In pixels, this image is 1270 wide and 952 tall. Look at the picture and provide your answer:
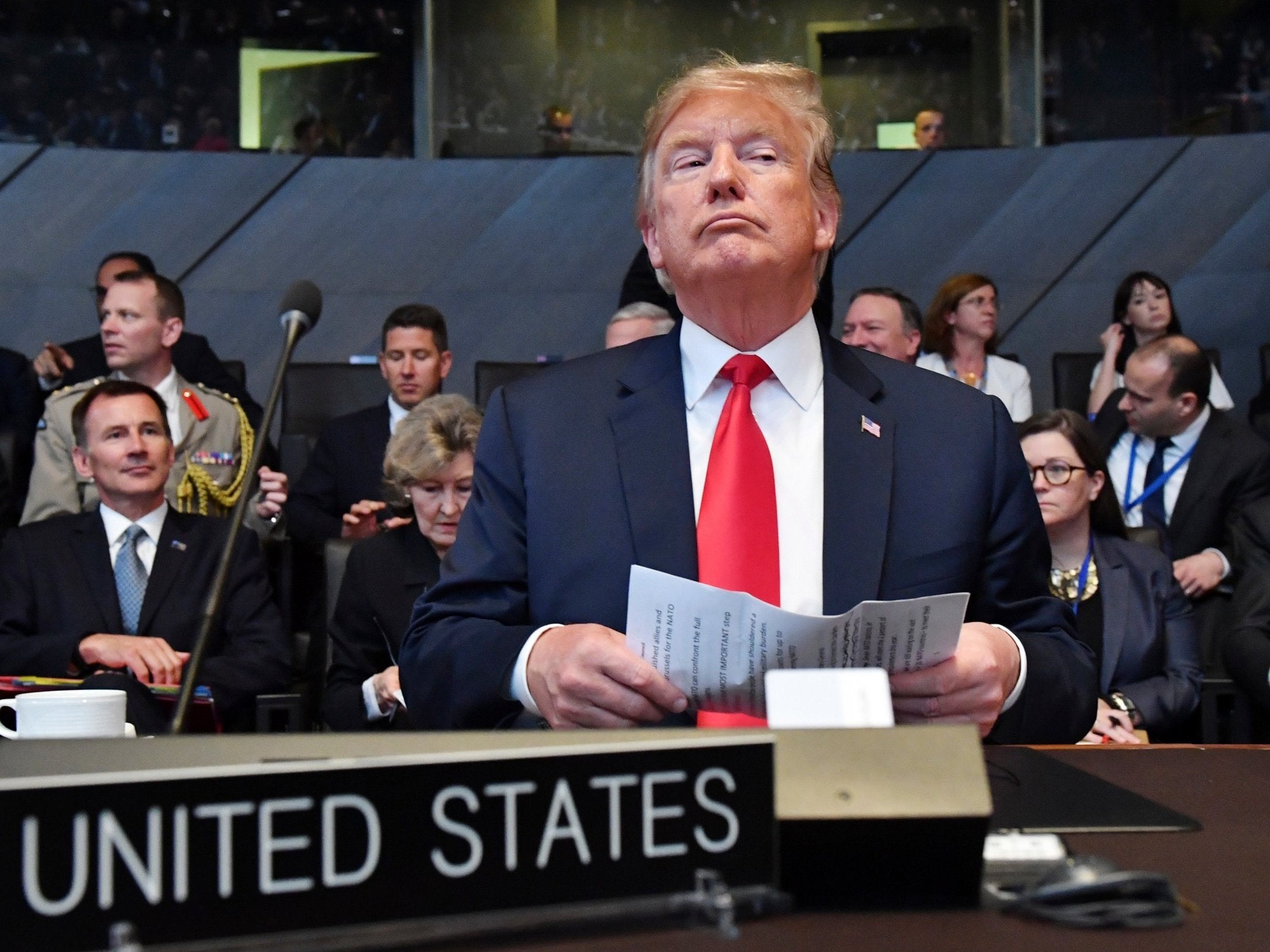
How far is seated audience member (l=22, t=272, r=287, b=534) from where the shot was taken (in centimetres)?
409

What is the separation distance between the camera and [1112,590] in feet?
10.2

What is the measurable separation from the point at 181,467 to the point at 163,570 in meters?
0.91

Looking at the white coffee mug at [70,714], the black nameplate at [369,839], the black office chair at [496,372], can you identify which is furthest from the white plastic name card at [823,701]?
the black office chair at [496,372]

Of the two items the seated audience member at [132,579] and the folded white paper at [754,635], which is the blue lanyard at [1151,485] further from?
the folded white paper at [754,635]

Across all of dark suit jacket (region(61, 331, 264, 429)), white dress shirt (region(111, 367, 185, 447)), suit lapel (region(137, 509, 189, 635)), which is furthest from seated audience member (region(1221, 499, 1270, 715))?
dark suit jacket (region(61, 331, 264, 429))

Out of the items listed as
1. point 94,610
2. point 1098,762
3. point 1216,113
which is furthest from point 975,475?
point 1216,113

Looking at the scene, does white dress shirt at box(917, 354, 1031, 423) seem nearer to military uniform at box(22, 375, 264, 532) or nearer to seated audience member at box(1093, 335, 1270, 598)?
seated audience member at box(1093, 335, 1270, 598)

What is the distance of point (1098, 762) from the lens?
1.32 metres

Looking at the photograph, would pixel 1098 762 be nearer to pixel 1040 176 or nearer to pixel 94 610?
pixel 94 610

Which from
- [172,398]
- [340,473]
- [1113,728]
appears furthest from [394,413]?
[1113,728]

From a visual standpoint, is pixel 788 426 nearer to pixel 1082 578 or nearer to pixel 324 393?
pixel 1082 578

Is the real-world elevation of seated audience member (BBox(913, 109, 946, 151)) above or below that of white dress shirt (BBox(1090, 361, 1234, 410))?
above

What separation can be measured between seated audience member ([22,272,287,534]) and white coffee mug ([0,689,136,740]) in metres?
2.54

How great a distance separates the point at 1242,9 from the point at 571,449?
21.7 feet
